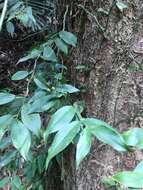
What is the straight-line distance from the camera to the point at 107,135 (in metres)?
0.58

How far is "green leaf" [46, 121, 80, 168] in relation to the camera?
588mm

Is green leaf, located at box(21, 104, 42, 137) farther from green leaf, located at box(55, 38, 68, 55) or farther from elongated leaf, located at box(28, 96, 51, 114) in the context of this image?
green leaf, located at box(55, 38, 68, 55)

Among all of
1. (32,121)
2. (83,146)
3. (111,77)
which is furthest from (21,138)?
(111,77)

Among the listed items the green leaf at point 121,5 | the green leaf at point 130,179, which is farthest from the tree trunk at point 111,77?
the green leaf at point 130,179

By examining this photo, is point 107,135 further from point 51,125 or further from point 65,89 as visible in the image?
point 65,89

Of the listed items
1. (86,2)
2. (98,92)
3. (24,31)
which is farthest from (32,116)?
(24,31)

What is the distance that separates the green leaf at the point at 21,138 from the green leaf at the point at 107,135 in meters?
0.14

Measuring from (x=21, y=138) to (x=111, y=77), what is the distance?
29 cm

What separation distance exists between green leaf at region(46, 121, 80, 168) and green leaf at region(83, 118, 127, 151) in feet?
0.08

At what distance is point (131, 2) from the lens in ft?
2.78

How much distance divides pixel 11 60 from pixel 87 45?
235 centimetres

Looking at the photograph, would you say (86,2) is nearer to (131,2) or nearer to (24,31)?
(131,2)

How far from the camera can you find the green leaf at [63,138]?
0.59 metres

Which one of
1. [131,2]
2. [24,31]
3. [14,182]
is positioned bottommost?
[14,182]
